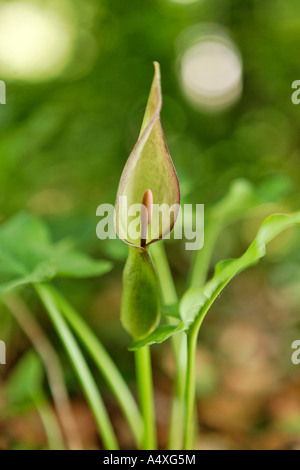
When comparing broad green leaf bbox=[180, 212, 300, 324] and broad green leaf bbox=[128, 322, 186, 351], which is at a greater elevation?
broad green leaf bbox=[180, 212, 300, 324]

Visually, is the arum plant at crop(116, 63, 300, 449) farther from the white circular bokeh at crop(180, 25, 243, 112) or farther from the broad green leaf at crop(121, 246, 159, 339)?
the white circular bokeh at crop(180, 25, 243, 112)

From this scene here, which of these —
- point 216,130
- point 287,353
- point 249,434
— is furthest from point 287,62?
point 249,434

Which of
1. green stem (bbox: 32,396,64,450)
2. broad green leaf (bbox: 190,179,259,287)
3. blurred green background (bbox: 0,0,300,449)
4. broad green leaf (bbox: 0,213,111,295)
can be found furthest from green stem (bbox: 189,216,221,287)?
blurred green background (bbox: 0,0,300,449)

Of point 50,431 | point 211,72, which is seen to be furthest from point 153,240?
point 211,72

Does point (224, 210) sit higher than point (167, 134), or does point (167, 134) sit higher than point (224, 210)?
point (167, 134)

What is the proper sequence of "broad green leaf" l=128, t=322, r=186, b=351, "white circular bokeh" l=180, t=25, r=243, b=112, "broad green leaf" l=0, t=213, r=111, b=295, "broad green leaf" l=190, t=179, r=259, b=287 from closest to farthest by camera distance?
"broad green leaf" l=128, t=322, r=186, b=351 < "broad green leaf" l=0, t=213, r=111, b=295 < "broad green leaf" l=190, t=179, r=259, b=287 < "white circular bokeh" l=180, t=25, r=243, b=112

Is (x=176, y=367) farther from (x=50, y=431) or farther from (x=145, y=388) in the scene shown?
(x=50, y=431)
